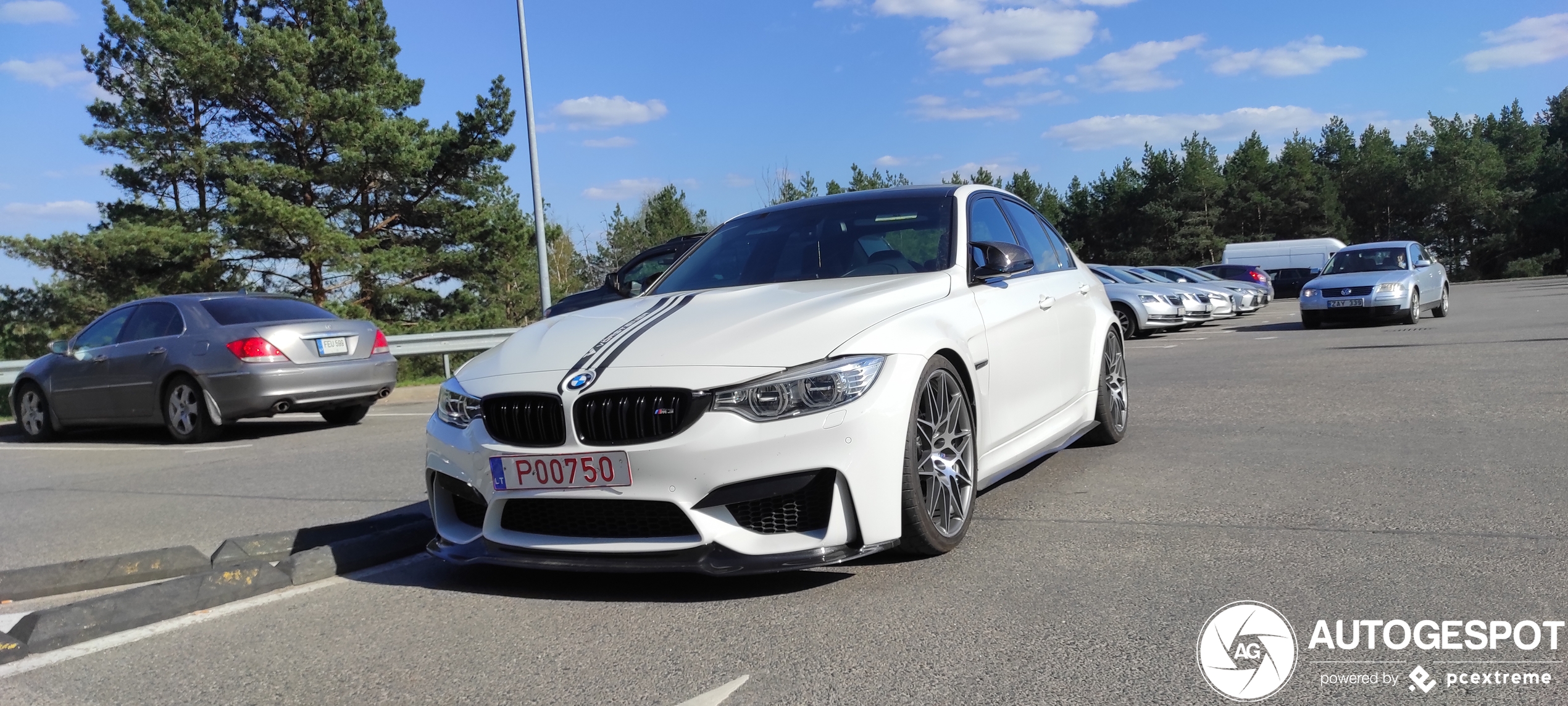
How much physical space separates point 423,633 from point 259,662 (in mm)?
474

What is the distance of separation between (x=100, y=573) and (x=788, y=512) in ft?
9.27

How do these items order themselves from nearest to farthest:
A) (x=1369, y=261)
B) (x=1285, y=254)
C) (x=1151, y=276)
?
(x=1369, y=261) < (x=1151, y=276) < (x=1285, y=254)

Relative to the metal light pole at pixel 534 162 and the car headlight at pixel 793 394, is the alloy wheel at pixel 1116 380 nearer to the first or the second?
the car headlight at pixel 793 394

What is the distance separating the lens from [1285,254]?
4931 cm

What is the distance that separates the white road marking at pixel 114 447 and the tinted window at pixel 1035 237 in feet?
22.5

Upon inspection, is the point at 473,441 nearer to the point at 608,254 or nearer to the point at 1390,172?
the point at 608,254

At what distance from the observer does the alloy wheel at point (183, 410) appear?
1036cm

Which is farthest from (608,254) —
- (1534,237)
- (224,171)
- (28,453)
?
(1534,237)

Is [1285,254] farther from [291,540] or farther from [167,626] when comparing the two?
[167,626]

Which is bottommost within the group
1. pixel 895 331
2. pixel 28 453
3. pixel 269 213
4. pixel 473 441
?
pixel 28 453

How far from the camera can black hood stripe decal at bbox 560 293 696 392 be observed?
4.06 m

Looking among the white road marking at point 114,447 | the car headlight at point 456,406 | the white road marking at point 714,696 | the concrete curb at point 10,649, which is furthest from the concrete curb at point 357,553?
the white road marking at point 114,447

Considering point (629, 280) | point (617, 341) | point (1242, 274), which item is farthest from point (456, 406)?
point (1242, 274)

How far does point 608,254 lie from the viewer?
162 ft
